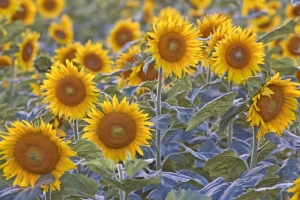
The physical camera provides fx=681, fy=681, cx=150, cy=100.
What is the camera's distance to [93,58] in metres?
3.38

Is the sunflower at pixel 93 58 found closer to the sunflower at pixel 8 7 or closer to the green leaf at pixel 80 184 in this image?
the sunflower at pixel 8 7

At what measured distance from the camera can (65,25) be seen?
502 centimetres

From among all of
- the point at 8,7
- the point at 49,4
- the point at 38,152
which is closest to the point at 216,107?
the point at 38,152

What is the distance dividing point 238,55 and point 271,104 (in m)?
0.45

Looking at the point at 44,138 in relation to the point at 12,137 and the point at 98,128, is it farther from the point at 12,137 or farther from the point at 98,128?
the point at 98,128

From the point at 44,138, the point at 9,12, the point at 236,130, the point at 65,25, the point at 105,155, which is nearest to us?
the point at 44,138

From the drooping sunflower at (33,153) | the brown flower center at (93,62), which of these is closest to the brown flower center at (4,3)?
the brown flower center at (93,62)

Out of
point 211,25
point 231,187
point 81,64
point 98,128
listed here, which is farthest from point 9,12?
point 231,187

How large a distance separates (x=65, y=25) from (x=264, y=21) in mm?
1468

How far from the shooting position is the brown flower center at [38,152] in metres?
2.01

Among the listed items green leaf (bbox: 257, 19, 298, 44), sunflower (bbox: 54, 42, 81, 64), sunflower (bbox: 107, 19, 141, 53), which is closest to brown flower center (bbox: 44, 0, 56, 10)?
sunflower (bbox: 107, 19, 141, 53)

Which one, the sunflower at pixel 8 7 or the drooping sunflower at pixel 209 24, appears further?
the sunflower at pixel 8 7

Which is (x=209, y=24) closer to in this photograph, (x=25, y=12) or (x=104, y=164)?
(x=104, y=164)

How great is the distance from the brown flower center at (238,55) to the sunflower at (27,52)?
164cm
